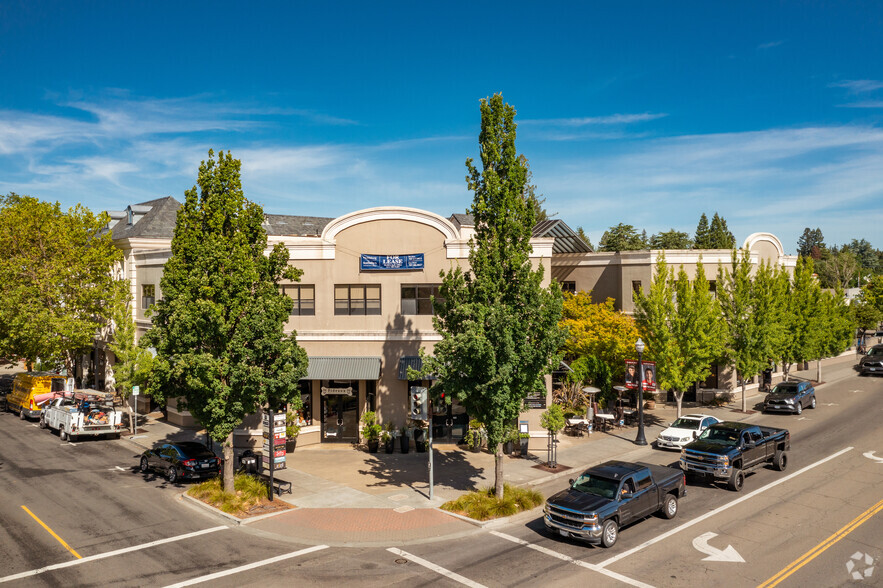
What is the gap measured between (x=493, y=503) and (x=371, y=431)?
31.9 feet

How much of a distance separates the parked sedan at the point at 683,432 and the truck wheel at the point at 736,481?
602cm

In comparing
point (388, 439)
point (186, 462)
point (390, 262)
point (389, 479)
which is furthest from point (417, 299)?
point (186, 462)

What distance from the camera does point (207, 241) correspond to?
1975 cm

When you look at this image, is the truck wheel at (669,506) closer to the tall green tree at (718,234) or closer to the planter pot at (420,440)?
the planter pot at (420,440)

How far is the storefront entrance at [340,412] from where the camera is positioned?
29.6 meters

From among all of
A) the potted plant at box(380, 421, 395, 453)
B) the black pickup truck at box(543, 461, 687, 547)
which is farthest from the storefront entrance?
the black pickup truck at box(543, 461, 687, 547)

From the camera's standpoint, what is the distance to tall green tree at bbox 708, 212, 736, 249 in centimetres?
10541

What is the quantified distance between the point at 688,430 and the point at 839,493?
25.7 feet

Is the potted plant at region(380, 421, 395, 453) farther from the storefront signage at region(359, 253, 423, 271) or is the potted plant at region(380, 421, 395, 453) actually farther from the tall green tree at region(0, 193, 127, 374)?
the tall green tree at region(0, 193, 127, 374)

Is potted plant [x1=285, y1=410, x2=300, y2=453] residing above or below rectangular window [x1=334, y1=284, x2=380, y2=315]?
below

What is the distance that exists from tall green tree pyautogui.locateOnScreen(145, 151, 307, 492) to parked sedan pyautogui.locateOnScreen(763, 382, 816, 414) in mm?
30272

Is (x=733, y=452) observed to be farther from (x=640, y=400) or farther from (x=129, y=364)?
(x=129, y=364)

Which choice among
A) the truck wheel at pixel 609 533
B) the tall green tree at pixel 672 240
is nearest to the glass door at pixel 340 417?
the truck wheel at pixel 609 533

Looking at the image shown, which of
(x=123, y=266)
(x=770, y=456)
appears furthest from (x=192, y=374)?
(x=123, y=266)
